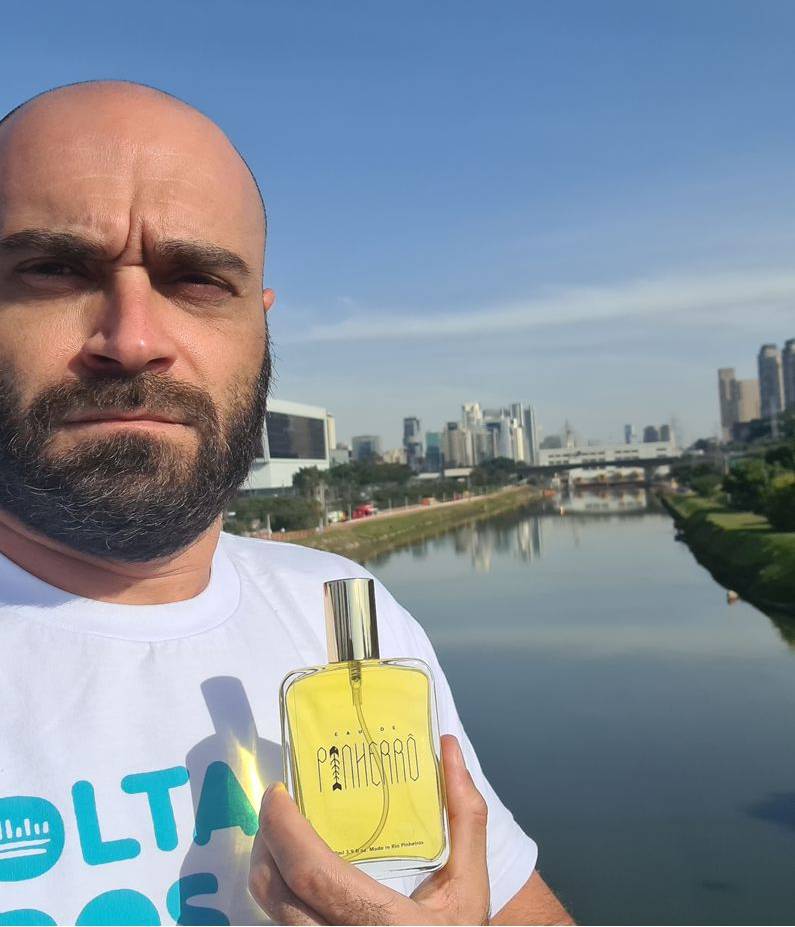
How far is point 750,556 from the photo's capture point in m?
11.1

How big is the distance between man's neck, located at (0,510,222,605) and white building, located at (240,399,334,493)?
2424 centimetres

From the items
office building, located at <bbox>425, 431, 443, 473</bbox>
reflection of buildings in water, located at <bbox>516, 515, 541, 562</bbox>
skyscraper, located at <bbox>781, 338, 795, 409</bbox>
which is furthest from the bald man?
skyscraper, located at <bbox>781, 338, 795, 409</bbox>

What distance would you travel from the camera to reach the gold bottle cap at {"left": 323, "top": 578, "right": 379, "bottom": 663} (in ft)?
1.42

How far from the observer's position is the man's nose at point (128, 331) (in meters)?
0.41

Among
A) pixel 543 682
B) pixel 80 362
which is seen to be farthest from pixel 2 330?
pixel 543 682

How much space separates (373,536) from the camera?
64.3 feet

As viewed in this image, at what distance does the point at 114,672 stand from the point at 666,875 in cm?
410

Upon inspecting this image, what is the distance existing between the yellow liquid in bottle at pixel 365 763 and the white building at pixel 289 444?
2430 centimetres

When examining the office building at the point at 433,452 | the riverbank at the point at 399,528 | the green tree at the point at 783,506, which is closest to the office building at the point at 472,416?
the office building at the point at 433,452

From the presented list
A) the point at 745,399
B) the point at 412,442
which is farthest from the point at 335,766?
the point at 745,399

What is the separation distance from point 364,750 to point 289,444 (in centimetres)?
2933

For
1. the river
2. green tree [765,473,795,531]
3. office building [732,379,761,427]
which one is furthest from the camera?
office building [732,379,761,427]

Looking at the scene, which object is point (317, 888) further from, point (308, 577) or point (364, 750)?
point (308, 577)

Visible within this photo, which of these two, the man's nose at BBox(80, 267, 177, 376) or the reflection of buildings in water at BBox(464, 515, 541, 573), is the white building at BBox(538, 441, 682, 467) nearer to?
the reflection of buildings in water at BBox(464, 515, 541, 573)
